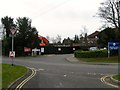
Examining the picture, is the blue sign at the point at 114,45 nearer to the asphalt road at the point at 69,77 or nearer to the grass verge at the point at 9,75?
the asphalt road at the point at 69,77

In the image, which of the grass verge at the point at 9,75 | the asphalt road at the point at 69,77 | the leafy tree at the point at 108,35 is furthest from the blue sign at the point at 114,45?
the grass verge at the point at 9,75

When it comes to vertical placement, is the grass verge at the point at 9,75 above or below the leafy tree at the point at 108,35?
below

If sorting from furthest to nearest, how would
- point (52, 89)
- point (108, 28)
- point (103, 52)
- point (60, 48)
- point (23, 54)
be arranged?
point (60, 48) < point (23, 54) < point (108, 28) < point (103, 52) < point (52, 89)

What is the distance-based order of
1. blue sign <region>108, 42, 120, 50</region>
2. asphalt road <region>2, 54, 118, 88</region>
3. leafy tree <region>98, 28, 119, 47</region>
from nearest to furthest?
asphalt road <region>2, 54, 118, 88</region>
blue sign <region>108, 42, 120, 50</region>
leafy tree <region>98, 28, 119, 47</region>

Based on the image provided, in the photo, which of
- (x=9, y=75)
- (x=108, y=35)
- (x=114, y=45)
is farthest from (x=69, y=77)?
(x=108, y=35)

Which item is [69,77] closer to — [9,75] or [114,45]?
[9,75]

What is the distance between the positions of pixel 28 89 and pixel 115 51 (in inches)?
1856

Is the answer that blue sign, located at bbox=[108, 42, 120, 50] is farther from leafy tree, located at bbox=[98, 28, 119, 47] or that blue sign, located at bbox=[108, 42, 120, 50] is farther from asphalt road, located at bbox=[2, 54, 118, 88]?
asphalt road, located at bbox=[2, 54, 118, 88]

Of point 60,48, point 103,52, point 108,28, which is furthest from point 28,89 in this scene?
point 60,48

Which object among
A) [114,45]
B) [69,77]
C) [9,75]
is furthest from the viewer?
[114,45]

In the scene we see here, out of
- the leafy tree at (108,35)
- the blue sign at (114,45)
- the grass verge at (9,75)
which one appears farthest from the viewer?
the leafy tree at (108,35)

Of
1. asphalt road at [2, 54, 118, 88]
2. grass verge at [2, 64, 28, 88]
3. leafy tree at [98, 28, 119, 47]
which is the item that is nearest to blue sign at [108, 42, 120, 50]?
leafy tree at [98, 28, 119, 47]

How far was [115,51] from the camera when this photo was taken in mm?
62125

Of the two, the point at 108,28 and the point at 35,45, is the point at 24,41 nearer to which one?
the point at 35,45
